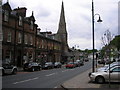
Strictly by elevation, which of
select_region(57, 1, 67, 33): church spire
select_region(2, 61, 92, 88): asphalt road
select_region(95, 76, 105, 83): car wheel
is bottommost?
select_region(2, 61, 92, 88): asphalt road

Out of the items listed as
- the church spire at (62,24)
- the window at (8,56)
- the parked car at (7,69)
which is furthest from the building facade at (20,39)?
the church spire at (62,24)

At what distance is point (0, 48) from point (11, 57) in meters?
4.42

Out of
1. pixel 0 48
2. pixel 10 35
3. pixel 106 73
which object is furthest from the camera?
pixel 10 35

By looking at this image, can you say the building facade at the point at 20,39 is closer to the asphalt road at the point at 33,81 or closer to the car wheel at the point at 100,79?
the asphalt road at the point at 33,81

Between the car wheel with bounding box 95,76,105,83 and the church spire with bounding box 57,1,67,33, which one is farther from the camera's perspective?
the church spire with bounding box 57,1,67,33

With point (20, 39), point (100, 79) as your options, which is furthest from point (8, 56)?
point (100, 79)

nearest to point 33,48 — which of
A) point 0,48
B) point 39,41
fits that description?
point 39,41

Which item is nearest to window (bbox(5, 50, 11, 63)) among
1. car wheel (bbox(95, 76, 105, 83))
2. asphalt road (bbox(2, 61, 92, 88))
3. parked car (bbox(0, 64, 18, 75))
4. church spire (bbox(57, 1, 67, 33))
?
parked car (bbox(0, 64, 18, 75))

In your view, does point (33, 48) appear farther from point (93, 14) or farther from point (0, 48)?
point (93, 14)

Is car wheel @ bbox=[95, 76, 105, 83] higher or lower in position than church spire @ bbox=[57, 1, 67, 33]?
lower

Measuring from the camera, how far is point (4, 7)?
3838cm

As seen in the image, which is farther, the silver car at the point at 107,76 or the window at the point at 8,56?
the window at the point at 8,56

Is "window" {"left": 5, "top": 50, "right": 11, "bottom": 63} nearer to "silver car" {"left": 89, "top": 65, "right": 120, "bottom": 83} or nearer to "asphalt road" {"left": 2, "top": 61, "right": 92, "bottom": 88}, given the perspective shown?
"asphalt road" {"left": 2, "top": 61, "right": 92, "bottom": 88}

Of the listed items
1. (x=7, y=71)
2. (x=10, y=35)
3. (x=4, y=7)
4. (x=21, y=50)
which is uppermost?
(x=4, y=7)
